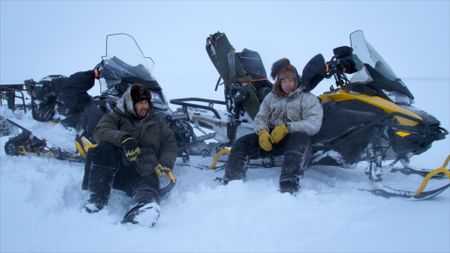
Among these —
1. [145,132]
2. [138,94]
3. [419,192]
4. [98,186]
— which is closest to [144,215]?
[98,186]

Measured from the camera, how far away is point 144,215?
2449 millimetres

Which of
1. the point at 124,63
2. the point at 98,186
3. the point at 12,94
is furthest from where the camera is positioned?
the point at 12,94

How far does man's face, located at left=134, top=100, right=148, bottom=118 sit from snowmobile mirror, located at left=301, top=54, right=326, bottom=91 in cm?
152

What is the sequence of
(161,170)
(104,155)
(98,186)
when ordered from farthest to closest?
1. (161,170)
2. (104,155)
3. (98,186)

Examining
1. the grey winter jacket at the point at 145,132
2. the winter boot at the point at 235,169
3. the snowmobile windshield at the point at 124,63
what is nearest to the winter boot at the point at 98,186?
the grey winter jacket at the point at 145,132

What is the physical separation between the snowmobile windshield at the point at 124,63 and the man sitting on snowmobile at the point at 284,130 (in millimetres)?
1634

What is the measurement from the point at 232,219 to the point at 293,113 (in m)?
1.45

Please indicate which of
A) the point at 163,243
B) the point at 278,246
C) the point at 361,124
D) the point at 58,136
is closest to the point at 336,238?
the point at 278,246

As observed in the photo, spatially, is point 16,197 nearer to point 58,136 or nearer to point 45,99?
point 58,136

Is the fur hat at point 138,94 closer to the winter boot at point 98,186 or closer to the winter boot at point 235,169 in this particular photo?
the winter boot at point 98,186

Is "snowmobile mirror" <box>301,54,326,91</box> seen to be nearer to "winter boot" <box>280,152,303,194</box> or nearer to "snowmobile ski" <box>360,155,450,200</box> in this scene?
"winter boot" <box>280,152,303,194</box>

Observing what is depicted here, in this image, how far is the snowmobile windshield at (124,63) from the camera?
4375 mm

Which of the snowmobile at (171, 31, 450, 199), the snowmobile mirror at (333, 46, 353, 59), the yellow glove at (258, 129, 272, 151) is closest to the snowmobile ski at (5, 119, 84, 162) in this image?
the snowmobile at (171, 31, 450, 199)

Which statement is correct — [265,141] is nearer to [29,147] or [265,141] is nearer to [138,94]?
[138,94]
